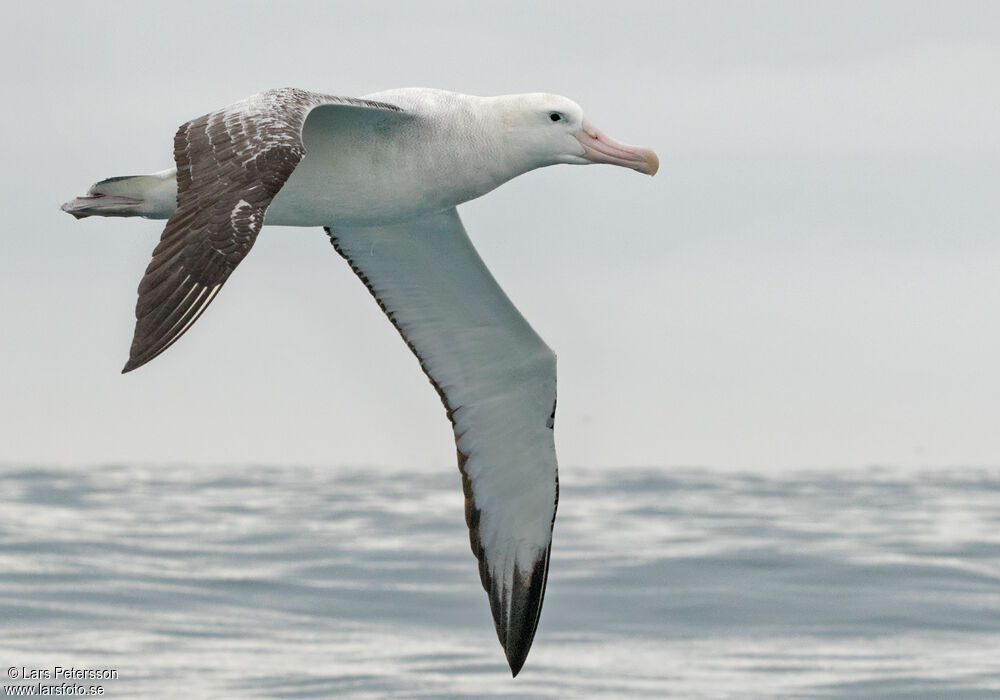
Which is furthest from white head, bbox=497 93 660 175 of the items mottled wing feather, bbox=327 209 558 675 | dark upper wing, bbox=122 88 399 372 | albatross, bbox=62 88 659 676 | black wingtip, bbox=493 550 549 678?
black wingtip, bbox=493 550 549 678

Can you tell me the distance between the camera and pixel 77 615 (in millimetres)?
19203

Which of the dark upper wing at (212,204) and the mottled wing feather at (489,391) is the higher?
the dark upper wing at (212,204)

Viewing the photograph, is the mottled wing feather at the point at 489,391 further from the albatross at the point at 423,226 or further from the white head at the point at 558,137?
the white head at the point at 558,137

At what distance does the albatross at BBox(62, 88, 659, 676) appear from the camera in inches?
290

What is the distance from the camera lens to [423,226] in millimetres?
11141

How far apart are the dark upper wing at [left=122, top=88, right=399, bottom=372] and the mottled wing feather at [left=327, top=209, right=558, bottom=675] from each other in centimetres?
325

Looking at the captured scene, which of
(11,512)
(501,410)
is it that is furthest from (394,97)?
(11,512)

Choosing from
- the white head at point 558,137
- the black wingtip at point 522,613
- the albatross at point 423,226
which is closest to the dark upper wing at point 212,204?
the albatross at point 423,226

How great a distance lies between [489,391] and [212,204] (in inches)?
189

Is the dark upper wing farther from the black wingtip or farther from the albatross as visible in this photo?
the black wingtip

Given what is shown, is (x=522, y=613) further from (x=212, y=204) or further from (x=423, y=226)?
(x=212, y=204)

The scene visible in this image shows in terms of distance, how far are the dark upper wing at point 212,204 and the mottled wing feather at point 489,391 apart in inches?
128

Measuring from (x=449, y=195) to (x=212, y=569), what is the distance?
16272 mm

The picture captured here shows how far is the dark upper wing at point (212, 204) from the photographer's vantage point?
6.92 metres
